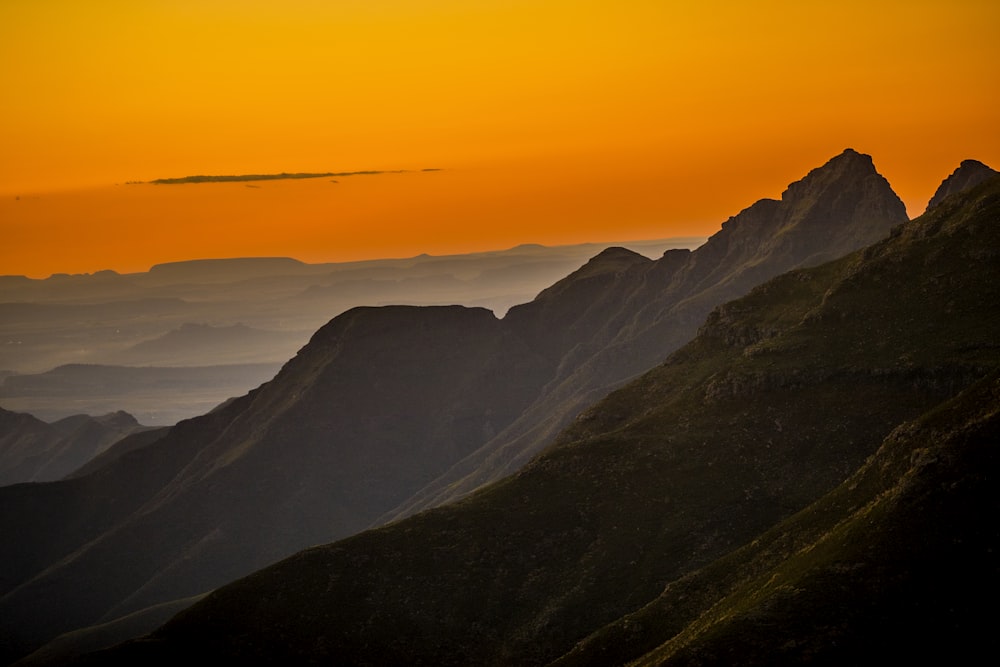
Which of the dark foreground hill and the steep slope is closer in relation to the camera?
the steep slope

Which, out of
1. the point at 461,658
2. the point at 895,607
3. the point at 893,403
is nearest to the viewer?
the point at 895,607

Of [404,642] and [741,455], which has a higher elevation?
[741,455]

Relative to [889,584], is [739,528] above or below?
above

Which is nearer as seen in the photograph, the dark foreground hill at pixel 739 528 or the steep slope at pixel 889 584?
the steep slope at pixel 889 584

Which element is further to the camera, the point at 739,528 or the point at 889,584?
the point at 739,528

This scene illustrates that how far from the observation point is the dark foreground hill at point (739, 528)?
312 feet

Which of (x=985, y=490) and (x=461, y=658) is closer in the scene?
(x=985, y=490)

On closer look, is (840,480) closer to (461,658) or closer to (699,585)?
(699,585)

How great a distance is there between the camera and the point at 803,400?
170000 mm

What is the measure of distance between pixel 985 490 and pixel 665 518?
67.0m

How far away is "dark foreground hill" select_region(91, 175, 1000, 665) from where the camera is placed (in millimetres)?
95062

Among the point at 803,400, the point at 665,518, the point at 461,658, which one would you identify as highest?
the point at 803,400

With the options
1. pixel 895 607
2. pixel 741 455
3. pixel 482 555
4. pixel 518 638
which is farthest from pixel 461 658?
pixel 895 607

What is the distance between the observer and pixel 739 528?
149125 millimetres
